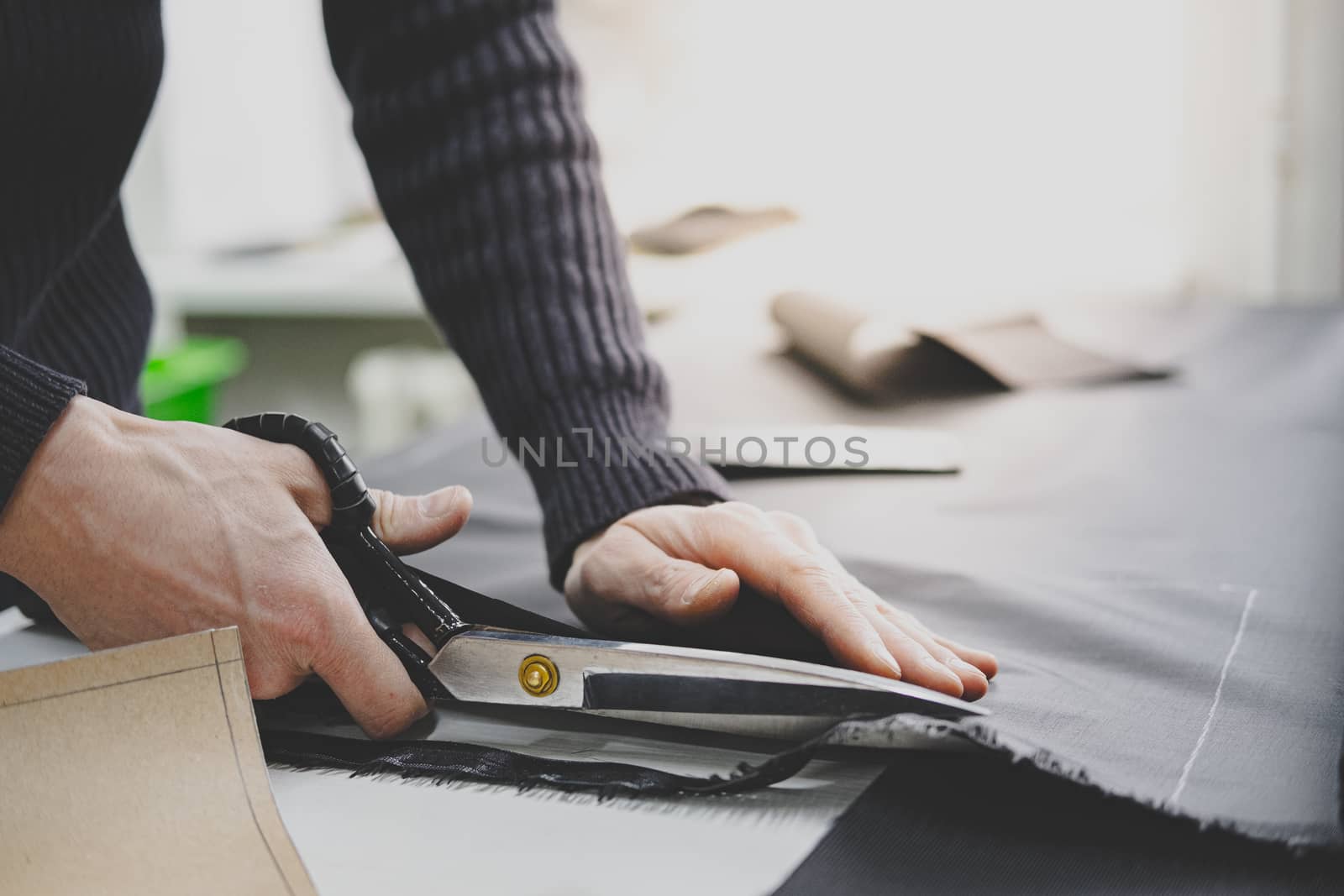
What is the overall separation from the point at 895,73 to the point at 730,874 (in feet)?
5.47

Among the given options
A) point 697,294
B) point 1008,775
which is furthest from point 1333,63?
point 1008,775

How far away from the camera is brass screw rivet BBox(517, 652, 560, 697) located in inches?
18.3

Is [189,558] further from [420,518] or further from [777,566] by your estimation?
[777,566]

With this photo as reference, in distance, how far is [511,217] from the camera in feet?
2.31

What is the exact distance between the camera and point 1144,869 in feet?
1.25

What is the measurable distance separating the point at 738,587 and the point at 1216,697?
8.0 inches

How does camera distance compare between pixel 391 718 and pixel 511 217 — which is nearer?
pixel 391 718

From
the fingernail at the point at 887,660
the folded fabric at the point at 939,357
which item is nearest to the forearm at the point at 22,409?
the fingernail at the point at 887,660

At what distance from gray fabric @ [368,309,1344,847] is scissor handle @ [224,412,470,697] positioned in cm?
14

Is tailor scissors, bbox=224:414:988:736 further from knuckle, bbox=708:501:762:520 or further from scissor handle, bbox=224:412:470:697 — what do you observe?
knuckle, bbox=708:501:762:520

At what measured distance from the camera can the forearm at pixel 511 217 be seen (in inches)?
27.4

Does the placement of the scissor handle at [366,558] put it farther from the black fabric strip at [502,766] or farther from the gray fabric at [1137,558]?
the gray fabric at [1137,558]

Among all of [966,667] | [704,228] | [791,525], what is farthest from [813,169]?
[966,667]

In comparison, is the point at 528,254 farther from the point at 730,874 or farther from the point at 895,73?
the point at 895,73
